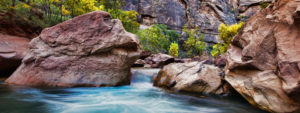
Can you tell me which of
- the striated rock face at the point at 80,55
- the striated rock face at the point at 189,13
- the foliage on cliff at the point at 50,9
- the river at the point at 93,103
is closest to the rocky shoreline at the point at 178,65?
the striated rock face at the point at 80,55

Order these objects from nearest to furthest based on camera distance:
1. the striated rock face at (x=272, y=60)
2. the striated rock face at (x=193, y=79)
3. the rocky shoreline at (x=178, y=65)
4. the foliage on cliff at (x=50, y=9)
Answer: the striated rock face at (x=272, y=60)
the rocky shoreline at (x=178, y=65)
the striated rock face at (x=193, y=79)
the foliage on cliff at (x=50, y=9)

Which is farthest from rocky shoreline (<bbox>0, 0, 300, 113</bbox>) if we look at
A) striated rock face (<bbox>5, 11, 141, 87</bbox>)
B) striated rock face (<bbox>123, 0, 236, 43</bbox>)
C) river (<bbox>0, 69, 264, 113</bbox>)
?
striated rock face (<bbox>123, 0, 236, 43</bbox>)

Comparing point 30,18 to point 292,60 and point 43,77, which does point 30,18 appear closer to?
point 43,77

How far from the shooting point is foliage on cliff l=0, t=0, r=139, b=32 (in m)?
8.49

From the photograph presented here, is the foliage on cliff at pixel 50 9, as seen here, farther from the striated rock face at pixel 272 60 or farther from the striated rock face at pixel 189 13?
the striated rock face at pixel 189 13

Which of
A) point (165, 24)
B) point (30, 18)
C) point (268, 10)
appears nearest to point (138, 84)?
point (268, 10)

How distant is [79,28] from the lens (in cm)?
605

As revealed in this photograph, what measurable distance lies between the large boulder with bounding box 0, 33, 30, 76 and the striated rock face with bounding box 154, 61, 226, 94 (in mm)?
6547

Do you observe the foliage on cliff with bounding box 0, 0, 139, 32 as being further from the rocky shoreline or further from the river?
the river

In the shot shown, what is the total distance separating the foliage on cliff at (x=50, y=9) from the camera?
849cm

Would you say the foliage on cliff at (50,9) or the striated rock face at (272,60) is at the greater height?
the foliage on cliff at (50,9)

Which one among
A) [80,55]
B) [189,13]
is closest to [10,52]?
[80,55]

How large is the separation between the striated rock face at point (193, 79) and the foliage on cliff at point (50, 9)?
8900 mm

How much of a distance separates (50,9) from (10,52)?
289 inches
